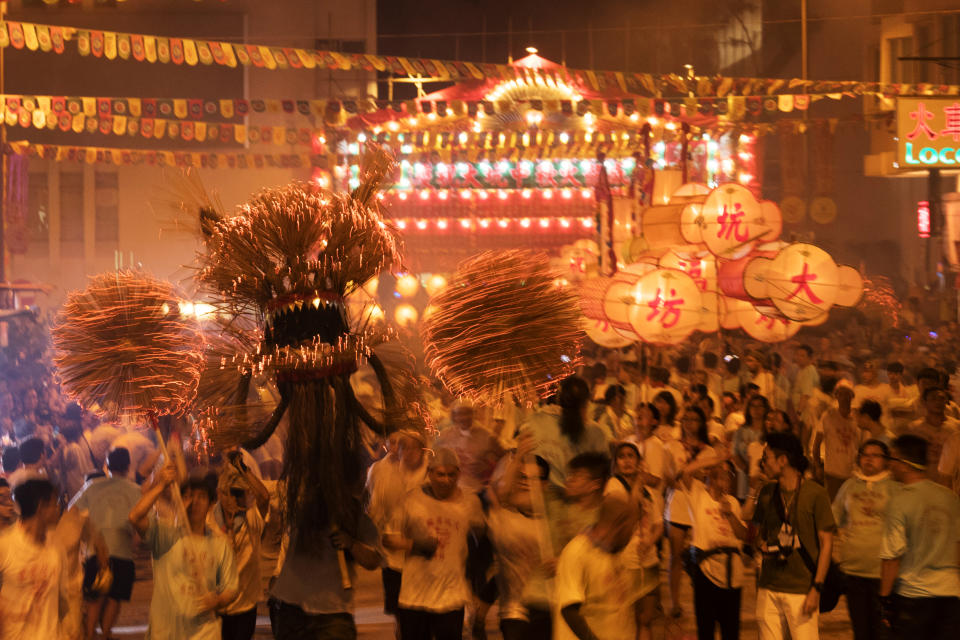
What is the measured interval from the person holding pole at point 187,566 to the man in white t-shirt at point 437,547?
0.72 metres

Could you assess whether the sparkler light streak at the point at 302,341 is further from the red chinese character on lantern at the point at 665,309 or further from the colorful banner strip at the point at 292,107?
the colorful banner strip at the point at 292,107

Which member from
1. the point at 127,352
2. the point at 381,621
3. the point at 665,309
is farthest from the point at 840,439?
the point at 127,352

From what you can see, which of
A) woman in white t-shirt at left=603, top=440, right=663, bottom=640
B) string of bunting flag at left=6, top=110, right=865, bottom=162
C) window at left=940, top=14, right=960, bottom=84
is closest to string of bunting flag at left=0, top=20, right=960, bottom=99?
string of bunting flag at left=6, top=110, right=865, bottom=162

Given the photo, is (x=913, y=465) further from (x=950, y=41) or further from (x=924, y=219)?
(x=950, y=41)

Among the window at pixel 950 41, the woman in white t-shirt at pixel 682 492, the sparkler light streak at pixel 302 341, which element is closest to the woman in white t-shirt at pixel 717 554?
the woman in white t-shirt at pixel 682 492

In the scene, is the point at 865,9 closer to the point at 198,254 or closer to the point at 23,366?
the point at 23,366

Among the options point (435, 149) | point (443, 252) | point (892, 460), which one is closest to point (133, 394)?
point (892, 460)

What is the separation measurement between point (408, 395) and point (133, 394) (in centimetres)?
101

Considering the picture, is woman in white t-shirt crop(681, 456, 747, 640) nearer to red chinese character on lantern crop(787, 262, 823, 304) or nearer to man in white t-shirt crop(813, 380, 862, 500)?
man in white t-shirt crop(813, 380, 862, 500)

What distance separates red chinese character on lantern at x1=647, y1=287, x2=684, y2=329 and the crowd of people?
1.49m

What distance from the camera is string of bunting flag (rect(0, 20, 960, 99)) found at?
27.1ft

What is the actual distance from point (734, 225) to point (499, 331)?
539 centimetres

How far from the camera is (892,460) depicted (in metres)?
5.00

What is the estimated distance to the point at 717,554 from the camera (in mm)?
5391
